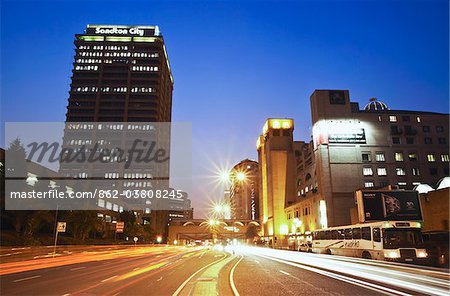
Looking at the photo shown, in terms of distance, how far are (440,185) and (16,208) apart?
7142cm

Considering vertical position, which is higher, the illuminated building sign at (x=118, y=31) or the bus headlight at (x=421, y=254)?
the illuminated building sign at (x=118, y=31)

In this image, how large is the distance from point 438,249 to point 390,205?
32.8ft

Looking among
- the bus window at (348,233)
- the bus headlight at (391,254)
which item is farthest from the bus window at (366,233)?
the bus headlight at (391,254)

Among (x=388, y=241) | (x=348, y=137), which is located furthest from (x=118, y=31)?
(x=388, y=241)

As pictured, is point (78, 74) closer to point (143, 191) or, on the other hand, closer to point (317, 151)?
point (143, 191)

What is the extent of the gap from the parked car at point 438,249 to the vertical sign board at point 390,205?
2769 mm

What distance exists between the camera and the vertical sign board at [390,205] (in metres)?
35.8

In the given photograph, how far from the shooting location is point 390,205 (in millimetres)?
36625

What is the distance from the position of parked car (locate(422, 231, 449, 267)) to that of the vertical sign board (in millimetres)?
2769

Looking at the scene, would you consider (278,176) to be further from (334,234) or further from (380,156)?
(334,234)

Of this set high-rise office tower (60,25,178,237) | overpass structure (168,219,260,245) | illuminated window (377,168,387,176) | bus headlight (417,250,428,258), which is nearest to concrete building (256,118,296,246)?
overpass structure (168,219,260,245)

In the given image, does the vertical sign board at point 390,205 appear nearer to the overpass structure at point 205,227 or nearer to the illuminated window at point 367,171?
the illuminated window at point 367,171

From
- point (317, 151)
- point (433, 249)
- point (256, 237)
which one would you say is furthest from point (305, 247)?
point (256, 237)

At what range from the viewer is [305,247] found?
4888cm
